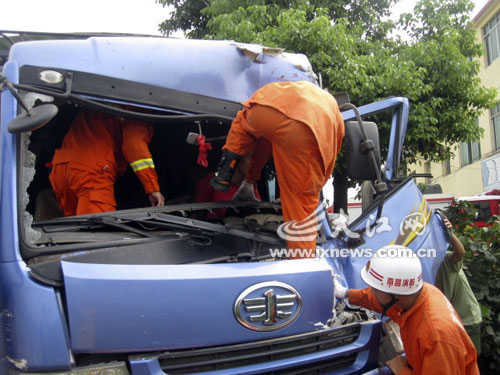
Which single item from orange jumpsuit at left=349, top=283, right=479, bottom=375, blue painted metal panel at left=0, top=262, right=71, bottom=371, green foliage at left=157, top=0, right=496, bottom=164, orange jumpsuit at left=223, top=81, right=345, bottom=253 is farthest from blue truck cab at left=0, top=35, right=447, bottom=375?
green foliage at left=157, top=0, right=496, bottom=164

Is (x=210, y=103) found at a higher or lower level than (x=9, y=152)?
higher

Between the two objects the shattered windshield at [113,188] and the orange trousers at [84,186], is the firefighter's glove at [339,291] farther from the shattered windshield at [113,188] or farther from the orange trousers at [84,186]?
the orange trousers at [84,186]

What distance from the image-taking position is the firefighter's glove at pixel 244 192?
3.03 metres

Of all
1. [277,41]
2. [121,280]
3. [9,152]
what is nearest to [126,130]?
[9,152]

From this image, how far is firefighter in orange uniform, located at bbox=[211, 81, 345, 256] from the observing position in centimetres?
240

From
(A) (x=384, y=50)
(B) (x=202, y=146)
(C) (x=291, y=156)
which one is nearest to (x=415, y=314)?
(C) (x=291, y=156)

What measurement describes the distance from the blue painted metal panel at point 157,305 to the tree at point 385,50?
4.75 metres

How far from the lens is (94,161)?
2730mm

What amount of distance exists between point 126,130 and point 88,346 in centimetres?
134

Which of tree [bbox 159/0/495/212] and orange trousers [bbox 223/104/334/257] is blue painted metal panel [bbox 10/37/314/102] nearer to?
orange trousers [bbox 223/104/334/257]

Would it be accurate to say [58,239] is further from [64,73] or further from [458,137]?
[458,137]

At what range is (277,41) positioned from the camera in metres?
6.54

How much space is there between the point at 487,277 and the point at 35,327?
3.81 meters

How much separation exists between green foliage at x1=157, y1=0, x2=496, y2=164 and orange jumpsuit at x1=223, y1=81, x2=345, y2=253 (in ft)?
12.9
